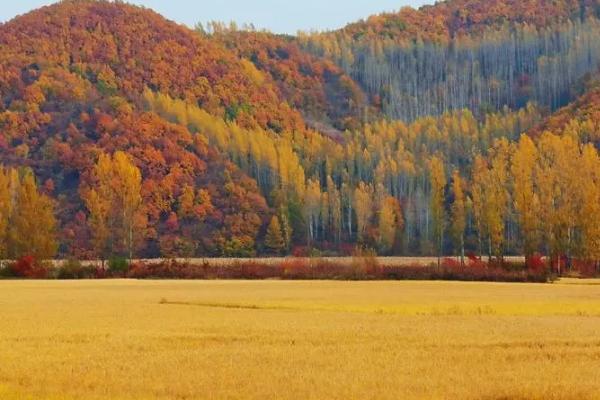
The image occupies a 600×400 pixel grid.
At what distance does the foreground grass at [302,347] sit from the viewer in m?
25.2

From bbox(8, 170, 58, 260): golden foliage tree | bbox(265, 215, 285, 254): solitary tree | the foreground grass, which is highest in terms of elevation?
bbox(8, 170, 58, 260): golden foliage tree

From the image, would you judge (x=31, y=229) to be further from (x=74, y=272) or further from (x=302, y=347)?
(x=302, y=347)

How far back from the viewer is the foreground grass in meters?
25.2

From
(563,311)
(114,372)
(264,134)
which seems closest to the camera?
(114,372)

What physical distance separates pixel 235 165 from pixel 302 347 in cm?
12002

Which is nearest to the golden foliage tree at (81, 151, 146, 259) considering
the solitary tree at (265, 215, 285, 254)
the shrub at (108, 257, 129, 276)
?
the shrub at (108, 257, 129, 276)

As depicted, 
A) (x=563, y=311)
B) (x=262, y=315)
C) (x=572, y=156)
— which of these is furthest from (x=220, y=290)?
(x=572, y=156)

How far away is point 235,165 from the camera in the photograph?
152m

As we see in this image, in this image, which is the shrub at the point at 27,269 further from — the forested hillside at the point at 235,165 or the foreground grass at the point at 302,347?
the foreground grass at the point at 302,347

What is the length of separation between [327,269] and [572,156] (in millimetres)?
31890

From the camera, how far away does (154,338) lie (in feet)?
118

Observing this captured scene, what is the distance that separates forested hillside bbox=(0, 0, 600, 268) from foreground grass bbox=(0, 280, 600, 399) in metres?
45.2

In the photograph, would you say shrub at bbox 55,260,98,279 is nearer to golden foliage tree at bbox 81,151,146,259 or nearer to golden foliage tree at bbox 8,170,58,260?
golden foliage tree at bbox 8,170,58,260

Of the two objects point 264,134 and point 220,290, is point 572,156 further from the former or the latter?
point 264,134
